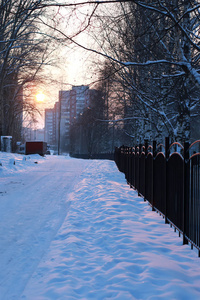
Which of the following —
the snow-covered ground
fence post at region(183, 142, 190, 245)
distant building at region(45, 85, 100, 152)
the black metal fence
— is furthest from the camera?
distant building at region(45, 85, 100, 152)

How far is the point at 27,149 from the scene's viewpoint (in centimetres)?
3259

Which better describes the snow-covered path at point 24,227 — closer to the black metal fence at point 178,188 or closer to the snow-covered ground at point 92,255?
the snow-covered ground at point 92,255

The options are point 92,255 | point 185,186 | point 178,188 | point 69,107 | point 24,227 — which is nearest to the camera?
point 92,255

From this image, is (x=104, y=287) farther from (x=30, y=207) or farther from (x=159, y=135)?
(x=159, y=135)

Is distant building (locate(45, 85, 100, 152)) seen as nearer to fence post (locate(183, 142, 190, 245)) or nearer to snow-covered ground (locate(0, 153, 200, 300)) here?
snow-covered ground (locate(0, 153, 200, 300))

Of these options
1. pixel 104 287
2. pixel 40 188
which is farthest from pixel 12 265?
pixel 40 188

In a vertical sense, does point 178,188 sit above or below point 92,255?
above

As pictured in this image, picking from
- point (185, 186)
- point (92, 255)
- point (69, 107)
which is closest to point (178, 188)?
point (185, 186)

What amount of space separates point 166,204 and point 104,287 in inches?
120

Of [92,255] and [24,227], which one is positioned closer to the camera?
[92,255]

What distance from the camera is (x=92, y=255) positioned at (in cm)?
403

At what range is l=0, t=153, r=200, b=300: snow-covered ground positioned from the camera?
3.00 meters

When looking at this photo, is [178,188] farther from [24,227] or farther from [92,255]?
[24,227]

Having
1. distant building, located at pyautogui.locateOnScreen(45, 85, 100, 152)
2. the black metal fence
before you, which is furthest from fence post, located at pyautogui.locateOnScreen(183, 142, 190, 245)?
distant building, located at pyautogui.locateOnScreen(45, 85, 100, 152)
